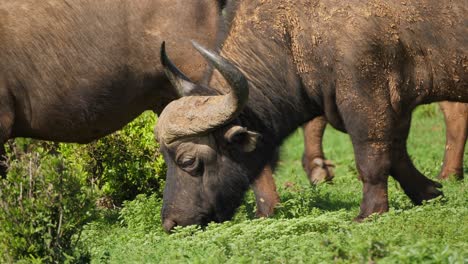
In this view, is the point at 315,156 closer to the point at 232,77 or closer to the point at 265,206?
the point at 265,206

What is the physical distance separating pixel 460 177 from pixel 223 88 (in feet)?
13.0

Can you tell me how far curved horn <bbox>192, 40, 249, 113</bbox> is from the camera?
8000 mm

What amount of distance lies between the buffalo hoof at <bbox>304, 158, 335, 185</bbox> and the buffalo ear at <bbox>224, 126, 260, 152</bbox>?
165 inches

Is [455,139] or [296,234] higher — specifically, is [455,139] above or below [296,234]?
above

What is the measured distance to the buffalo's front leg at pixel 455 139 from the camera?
11598mm

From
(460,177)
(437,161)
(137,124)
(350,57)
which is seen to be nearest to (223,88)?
(350,57)

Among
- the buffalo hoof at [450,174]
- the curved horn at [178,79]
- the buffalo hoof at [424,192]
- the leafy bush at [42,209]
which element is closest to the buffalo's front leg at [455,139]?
the buffalo hoof at [450,174]

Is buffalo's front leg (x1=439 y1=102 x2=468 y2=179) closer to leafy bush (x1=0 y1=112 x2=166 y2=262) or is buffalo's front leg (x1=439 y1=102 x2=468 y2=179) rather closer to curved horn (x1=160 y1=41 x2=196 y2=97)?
curved horn (x1=160 y1=41 x2=196 y2=97)

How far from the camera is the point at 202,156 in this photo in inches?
333

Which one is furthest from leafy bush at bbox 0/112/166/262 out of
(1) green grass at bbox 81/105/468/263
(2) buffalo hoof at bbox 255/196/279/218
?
(2) buffalo hoof at bbox 255/196/279/218

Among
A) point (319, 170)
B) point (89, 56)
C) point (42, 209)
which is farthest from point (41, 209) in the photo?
point (319, 170)

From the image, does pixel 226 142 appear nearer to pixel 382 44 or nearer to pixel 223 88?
pixel 223 88

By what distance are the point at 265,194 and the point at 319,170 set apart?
314cm

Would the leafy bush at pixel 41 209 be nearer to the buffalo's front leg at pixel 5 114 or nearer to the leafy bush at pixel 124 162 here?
the buffalo's front leg at pixel 5 114
